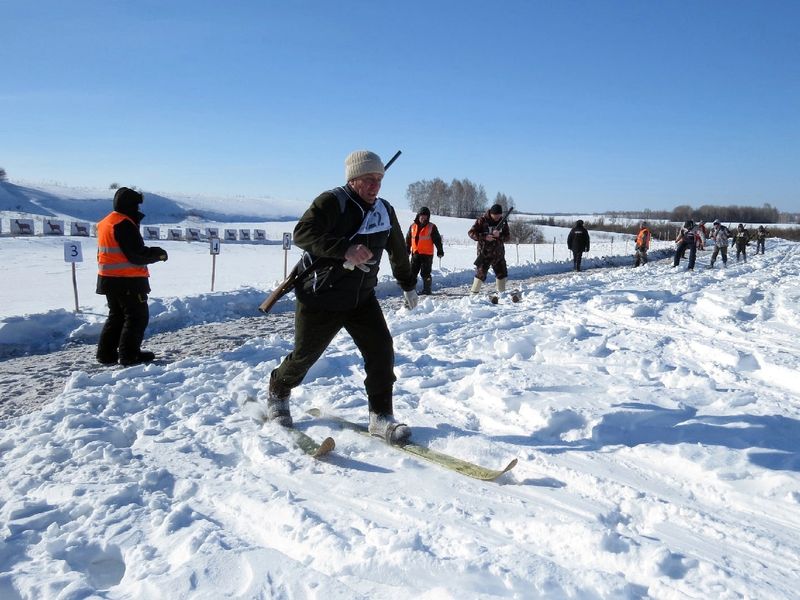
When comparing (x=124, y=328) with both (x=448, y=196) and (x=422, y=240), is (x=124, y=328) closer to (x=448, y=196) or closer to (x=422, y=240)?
(x=422, y=240)

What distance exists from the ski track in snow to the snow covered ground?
0.01 m

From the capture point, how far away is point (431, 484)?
10.3 ft

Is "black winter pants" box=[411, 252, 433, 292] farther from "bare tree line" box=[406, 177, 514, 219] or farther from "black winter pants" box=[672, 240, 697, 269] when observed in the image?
"bare tree line" box=[406, 177, 514, 219]

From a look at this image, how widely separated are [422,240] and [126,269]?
6847 mm

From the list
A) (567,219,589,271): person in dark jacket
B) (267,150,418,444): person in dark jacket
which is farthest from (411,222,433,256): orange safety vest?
(567,219,589,271): person in dark jacket

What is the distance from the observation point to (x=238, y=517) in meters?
2.83

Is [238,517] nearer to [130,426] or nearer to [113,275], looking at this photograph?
[130,426]

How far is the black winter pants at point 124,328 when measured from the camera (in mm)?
5948

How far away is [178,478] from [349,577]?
4.68ft

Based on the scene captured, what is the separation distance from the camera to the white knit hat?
360 cm

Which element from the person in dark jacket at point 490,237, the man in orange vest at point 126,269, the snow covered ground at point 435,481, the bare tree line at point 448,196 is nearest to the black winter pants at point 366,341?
the snow covered ground at point 435,481

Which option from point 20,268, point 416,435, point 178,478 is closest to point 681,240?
point 416,435

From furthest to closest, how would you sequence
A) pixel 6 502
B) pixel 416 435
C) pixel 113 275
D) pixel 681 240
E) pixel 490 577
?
1. pixel 681 240
2. pixel 113 275
3. pixel 416 435
4. pixel 6 502
5. pixel 490 577

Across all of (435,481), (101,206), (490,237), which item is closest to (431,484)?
(435,481)
